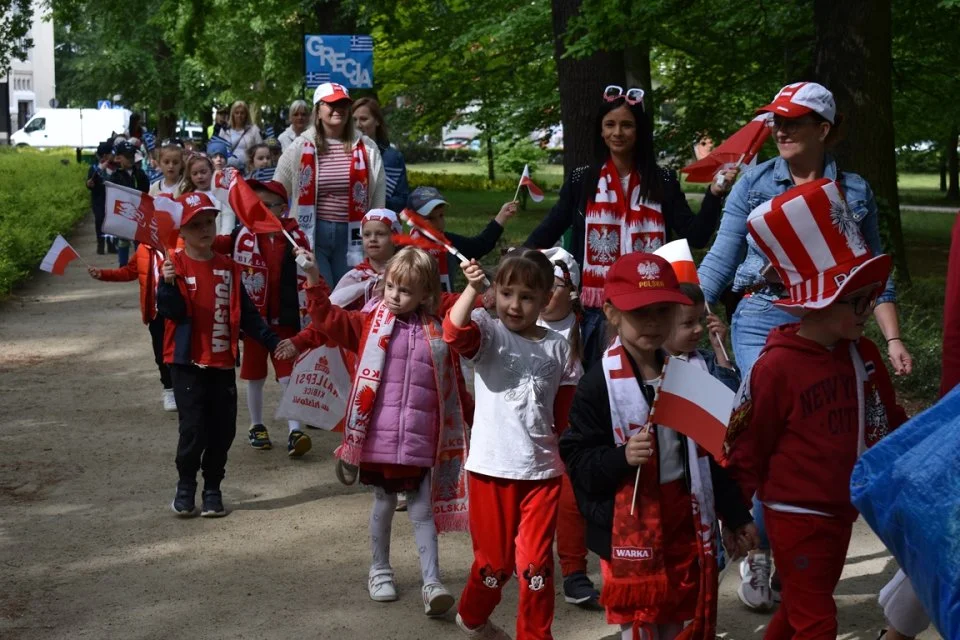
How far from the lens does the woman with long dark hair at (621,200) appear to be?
662 cm

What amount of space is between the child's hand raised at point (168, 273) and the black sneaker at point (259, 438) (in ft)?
6.65

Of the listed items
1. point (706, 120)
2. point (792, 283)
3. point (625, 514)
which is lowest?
point (625, 514)

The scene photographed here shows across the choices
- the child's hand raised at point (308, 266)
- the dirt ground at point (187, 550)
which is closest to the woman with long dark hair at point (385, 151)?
the dirt ground at point (187, 550)

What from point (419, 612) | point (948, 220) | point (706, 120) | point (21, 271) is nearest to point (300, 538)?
point (419, 612)

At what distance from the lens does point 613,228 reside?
6672 mm

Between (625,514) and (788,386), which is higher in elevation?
(788,386)

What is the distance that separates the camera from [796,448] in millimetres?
4582

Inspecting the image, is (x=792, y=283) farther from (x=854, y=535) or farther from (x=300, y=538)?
(x=300, y=538)

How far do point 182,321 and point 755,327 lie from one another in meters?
3.22

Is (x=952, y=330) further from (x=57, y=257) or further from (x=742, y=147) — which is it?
(x=57, y=257)

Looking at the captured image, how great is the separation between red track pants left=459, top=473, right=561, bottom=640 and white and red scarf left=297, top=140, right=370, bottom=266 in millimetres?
4051

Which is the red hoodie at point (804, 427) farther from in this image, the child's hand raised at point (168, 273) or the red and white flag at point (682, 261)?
the child's hand raised at point (168, 273)

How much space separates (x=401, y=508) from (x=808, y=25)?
1004 cm

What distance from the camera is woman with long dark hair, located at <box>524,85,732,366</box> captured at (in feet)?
21.7
